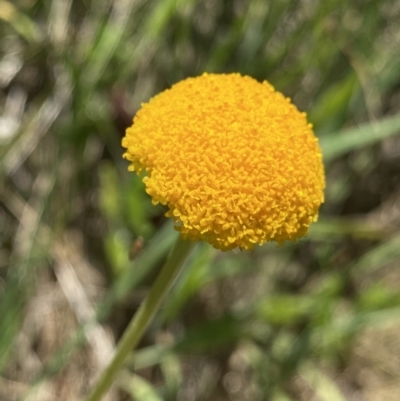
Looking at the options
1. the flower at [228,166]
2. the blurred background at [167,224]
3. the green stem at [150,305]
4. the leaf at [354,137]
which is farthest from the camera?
the blurred background at [167,224]

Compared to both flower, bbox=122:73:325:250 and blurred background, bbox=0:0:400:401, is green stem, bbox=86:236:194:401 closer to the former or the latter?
flower, bbox=122:73:325:250

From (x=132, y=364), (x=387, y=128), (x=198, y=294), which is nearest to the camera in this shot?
(x=387, y=128)

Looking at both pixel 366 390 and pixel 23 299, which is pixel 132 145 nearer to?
pixel 23 299

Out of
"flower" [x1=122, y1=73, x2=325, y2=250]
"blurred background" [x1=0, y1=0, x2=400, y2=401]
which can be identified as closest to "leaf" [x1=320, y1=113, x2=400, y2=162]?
"blurred background" [x1=0, y1=0, x2=400, y2=401]

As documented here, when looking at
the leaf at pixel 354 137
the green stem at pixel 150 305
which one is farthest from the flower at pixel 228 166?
the leaf at pixel 354 137

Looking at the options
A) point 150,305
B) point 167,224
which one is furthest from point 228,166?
point 167,224

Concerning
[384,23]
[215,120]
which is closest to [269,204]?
[215,120]

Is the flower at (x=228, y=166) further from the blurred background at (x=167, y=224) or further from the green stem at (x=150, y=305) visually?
the blurred background at (x=167, y=224)
